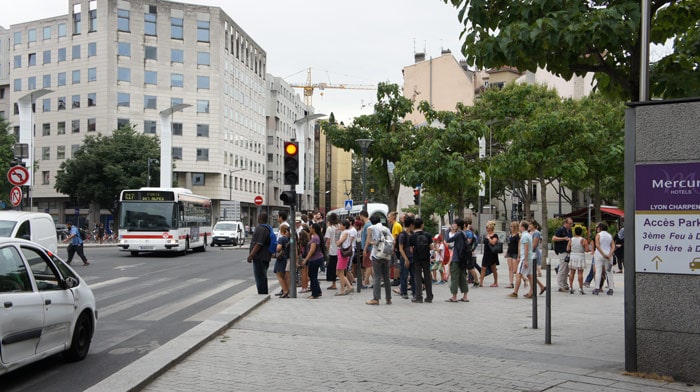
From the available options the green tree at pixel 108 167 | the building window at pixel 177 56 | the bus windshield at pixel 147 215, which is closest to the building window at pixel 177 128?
the building window at pixel 177 56

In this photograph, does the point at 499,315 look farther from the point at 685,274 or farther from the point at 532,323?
the point at 685,274

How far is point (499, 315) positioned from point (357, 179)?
330 feet

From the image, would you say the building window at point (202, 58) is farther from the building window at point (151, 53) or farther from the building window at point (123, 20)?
the building window at point (123, 20)

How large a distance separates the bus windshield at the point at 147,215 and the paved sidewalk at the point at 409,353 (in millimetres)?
19684

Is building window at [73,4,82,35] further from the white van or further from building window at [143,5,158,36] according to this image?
the white van

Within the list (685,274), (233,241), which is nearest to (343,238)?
(685,274)

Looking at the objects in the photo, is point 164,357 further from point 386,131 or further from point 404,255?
point 386,131

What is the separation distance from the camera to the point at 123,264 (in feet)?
90.1

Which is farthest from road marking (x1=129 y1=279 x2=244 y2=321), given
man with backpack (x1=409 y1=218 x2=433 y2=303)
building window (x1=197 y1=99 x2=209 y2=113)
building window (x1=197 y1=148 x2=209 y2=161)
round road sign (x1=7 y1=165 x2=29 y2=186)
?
building window (x1=197 y1=99 x2=209 y2=113)

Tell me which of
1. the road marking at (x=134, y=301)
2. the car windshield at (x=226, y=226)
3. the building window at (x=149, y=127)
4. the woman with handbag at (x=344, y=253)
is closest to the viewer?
the road marking at (x=134, y=301)

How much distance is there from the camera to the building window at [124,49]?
229 feet

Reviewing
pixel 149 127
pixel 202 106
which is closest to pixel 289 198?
pixel 149 127

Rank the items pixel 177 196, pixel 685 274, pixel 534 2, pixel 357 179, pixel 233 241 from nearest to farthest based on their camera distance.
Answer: pixel 685 274, pixel 534 2, pixel 177 196, pixel 233 241, pixel 357 179

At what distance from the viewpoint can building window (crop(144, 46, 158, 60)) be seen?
7135cm
